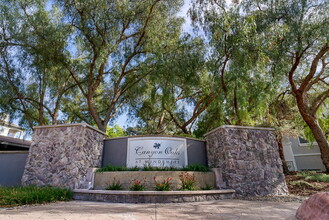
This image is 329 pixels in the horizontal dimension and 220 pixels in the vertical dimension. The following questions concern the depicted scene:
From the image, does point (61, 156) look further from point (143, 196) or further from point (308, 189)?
point (308, 189)

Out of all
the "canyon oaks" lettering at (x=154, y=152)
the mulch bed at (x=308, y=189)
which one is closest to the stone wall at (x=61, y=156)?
the "canyon oaks" lettering at (x=154, y=152)

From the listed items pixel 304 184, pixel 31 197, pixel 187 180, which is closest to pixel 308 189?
pixel 304 184

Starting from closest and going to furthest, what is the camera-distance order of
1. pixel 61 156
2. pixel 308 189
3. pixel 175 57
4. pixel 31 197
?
1. pixel 31 197
2. pixel 61 156
3. pixel 308 189
4. pixel 175 57

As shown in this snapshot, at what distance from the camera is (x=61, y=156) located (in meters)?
6.72

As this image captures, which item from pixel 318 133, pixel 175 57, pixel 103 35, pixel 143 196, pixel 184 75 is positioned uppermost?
pixel 103 35

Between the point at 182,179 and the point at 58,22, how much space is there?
8541mm

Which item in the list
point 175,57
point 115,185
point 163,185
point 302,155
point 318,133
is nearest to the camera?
point 163,185

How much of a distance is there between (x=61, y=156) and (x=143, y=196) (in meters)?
3.31

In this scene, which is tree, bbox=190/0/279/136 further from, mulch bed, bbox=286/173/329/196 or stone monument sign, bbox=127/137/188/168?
stone monument sign, bbox=127/137/188/168

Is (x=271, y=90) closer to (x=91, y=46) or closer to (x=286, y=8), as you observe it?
(x=286, y=8)

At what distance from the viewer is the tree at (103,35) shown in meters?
8.55

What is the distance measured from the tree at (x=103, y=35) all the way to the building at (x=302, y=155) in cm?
1342

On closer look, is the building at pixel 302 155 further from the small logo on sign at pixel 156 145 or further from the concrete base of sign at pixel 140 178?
the small logo on sign at pixel 156 145

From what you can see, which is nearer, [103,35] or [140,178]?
[140,178]
